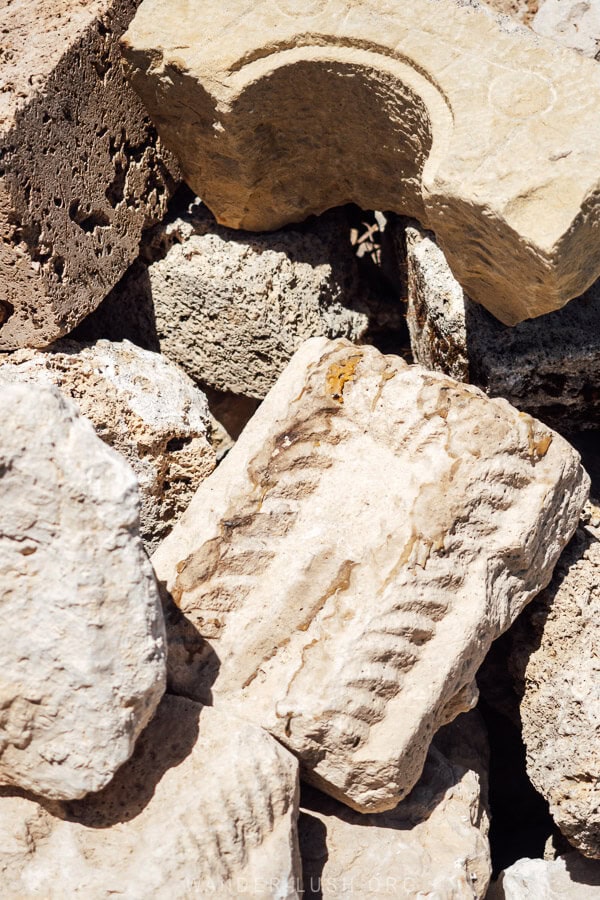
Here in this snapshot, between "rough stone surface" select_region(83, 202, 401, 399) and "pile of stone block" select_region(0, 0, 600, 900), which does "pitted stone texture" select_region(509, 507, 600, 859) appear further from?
"rough stone surface" select_region(83, 202, 401, 399)

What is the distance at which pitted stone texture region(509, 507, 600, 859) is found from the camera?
186cm

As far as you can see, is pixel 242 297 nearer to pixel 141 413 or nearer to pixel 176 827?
pixel 141 413

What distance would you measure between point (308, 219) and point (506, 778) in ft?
5.48

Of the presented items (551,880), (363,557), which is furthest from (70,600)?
(551,880)

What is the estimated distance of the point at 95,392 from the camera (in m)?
2.12

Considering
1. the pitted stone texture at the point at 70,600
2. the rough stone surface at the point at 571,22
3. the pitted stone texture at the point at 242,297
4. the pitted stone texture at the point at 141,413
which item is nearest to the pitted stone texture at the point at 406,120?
the pitted stone texture at the point at 242,297

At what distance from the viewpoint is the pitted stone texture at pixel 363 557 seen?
5.51 ft

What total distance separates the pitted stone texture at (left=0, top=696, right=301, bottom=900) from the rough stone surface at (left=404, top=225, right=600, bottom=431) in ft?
3.29

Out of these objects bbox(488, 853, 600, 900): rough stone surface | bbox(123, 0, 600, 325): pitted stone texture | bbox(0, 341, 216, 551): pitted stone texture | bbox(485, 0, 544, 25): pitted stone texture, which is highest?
bbox(485, 0, 544, 25): pitted stone texture

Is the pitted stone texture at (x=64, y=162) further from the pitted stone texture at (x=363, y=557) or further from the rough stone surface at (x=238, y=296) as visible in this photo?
the pitted stone texture at (x=363, y=557)

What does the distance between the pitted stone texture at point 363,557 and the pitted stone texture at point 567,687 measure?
123 mm

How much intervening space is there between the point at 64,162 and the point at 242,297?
55 cm

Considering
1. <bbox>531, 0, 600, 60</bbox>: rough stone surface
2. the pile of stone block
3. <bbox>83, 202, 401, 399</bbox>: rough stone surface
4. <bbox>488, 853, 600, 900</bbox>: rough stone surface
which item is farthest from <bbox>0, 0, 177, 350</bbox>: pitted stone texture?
<bbox>488, 853, 600, 900</bbox>: rough stone surface

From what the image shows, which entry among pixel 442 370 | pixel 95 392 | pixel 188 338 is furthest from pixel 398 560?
pixel 188 338
